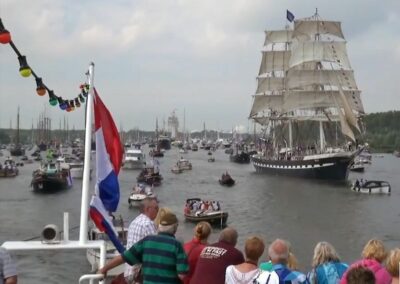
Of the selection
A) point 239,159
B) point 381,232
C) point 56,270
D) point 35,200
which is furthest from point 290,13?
point 56,270

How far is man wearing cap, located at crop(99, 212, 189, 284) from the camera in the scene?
241 inches

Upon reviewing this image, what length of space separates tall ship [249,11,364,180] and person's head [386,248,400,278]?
84156 millimetres

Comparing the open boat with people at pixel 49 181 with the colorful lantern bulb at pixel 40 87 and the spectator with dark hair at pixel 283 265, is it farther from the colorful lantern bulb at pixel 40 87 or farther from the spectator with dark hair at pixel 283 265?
the spectator with dark hair at pixel 283 265

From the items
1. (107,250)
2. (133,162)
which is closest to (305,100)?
(133,162)

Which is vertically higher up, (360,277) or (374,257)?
(360,277)

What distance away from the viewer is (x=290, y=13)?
117 m

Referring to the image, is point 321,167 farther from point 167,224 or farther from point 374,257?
point 167,224

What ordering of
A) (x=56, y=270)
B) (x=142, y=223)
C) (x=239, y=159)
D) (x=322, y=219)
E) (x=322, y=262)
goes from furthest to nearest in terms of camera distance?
(x=239, y=159), (x=322, y=219), (x=56, y=270), (x=142, y=223), (x=322, y=262)

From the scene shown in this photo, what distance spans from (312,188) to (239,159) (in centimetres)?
6723

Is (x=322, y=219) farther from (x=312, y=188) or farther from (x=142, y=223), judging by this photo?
(x=142, y=223)

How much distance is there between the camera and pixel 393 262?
243 inches

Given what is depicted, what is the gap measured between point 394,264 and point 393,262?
0.02m

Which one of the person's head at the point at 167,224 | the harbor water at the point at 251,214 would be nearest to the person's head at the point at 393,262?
the person's head at the point at 167,224

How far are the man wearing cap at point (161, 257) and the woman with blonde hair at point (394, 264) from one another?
1972 millimetres
